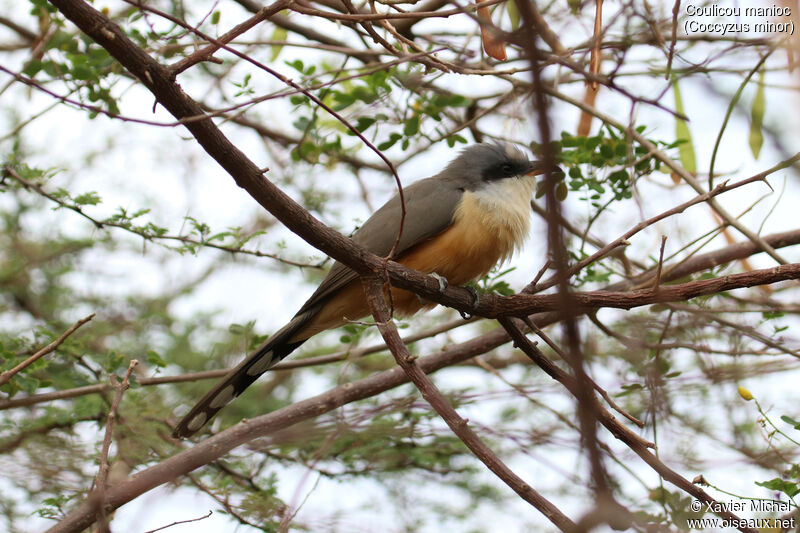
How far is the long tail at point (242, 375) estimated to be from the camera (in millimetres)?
3756

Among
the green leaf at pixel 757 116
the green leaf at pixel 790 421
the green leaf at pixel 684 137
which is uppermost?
the green leaf at pixel 684 137

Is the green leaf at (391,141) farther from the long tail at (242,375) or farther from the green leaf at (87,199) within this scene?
the green leaf at (87,199)

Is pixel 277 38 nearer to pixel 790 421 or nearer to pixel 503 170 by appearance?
pixel 503 170

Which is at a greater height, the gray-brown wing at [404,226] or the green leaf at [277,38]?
the green leaf at [277,38]

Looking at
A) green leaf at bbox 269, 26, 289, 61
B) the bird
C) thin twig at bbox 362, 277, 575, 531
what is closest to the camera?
thin twig at bbox 362, 277, 575, 531

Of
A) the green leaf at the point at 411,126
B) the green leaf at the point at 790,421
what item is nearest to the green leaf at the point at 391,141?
the green leaf at the point at 411,126

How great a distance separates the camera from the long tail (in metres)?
3.76

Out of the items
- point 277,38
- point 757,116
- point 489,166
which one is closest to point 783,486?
point 757,116

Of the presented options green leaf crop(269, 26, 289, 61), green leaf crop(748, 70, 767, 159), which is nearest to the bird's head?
green leaf crop(748, 70, 767, 159)

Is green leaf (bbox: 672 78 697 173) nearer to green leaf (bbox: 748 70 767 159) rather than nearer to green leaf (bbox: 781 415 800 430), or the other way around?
green leaf (bbox: 748 70 767 159)

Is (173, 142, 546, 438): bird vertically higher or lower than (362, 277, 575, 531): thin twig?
higher

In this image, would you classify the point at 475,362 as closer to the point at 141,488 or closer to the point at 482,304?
the point at 482,304

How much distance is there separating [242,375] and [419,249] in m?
1.11

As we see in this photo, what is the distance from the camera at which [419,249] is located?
Result: 4004mm
